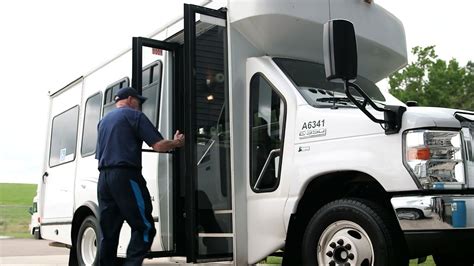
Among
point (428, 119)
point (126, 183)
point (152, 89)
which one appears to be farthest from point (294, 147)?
point (152, 89)

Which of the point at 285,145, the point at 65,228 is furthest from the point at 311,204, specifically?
the point at 65,228

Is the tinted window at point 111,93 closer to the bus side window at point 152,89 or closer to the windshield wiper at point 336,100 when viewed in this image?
the bus side window at point 152,89

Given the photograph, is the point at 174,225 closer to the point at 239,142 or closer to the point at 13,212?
the point at 239,142

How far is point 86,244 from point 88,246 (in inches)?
1.6

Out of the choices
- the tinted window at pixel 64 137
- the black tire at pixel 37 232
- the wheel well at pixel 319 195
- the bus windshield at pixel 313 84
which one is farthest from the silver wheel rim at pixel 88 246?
the bus windshield at pixel 313 84

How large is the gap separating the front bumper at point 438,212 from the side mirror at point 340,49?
976mm

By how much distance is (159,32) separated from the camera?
20.8 ft

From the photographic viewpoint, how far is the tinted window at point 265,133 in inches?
195

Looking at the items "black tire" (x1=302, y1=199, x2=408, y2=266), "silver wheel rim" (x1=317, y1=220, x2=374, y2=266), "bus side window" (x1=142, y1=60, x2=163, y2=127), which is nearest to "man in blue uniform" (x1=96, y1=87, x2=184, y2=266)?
"bus side window" (x1=142, y1=60, x2=163, y2=127)

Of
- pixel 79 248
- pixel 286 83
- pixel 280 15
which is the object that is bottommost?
pixel 79 248

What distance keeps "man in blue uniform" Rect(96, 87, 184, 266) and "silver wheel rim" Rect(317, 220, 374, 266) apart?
5.09ft

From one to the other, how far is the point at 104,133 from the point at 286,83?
1.71 metres

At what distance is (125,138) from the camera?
5152 mm

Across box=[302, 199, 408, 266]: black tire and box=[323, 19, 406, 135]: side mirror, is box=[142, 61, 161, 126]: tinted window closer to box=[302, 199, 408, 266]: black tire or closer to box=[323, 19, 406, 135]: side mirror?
box=[302, 199, 408, 266]: black tire
